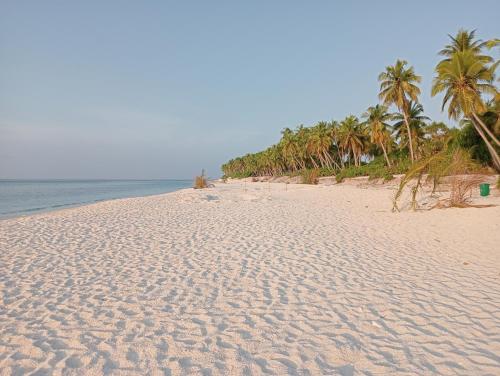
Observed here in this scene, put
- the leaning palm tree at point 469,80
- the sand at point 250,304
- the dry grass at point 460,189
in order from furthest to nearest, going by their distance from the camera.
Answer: the leaning palm tree at point 469,80 → the dry grass at point 460,189 → the sand at point 250,304

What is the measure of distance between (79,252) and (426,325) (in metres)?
6.97

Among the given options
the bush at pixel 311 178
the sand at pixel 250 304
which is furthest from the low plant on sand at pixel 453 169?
the bush at pixel 311 178

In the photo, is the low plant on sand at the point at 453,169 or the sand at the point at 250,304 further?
the low plant on sand at the point at 453,169

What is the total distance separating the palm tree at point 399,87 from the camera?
29656 mm

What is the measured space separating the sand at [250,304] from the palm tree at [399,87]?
25.4 meters

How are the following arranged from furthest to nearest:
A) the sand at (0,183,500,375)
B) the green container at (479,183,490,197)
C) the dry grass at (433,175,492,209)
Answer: the green container at (479,183,490,197), the dry grass at (433,175,492,209), the sand at (0,183,500,375)

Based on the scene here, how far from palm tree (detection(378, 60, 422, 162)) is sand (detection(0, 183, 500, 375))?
25.4 m

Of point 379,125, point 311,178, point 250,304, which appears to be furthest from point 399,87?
point 250,304

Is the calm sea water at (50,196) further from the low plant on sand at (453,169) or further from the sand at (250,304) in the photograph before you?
the low plant on sand at (453,169)

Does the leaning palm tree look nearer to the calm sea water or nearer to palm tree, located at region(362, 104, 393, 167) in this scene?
palm tree, located at region(362, 104, 393, 167)

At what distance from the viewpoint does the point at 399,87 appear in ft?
98.9

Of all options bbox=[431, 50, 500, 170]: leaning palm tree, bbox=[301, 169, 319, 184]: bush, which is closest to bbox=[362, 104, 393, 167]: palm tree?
bbox=[301, 169, 319, 184]: bush

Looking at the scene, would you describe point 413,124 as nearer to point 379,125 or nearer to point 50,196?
point 379,125

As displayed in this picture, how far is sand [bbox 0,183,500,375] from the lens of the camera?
2.94m
